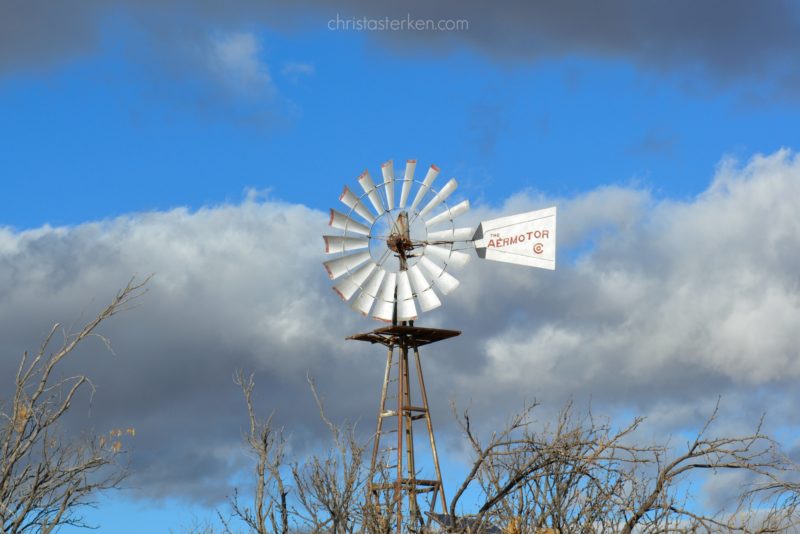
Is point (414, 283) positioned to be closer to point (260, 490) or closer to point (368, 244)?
point (368, 244)

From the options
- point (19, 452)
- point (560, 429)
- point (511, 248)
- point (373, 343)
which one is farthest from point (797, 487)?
point (373, 343)

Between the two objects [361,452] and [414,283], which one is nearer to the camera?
[361,452]

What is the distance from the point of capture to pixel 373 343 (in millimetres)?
27781

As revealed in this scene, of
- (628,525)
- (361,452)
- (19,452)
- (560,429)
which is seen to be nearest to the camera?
(19,452)

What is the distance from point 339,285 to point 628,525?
45.2 feet

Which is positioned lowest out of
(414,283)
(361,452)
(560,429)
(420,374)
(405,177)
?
(560,429)

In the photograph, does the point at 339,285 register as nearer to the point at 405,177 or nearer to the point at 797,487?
the point at 405,177

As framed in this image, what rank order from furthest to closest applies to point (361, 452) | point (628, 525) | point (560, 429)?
point (361, 452), point (560, 429), point (628, 525)

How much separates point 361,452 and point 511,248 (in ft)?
28.0

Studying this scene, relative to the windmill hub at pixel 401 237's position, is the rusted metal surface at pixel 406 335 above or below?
below

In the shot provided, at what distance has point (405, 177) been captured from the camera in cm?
2741

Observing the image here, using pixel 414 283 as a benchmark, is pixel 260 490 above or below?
below

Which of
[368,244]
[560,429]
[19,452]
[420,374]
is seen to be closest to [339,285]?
[368,244]

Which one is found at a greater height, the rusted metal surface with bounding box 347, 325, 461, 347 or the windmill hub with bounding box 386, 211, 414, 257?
the windmill hub with bounding box 386, 211, 414, 257
